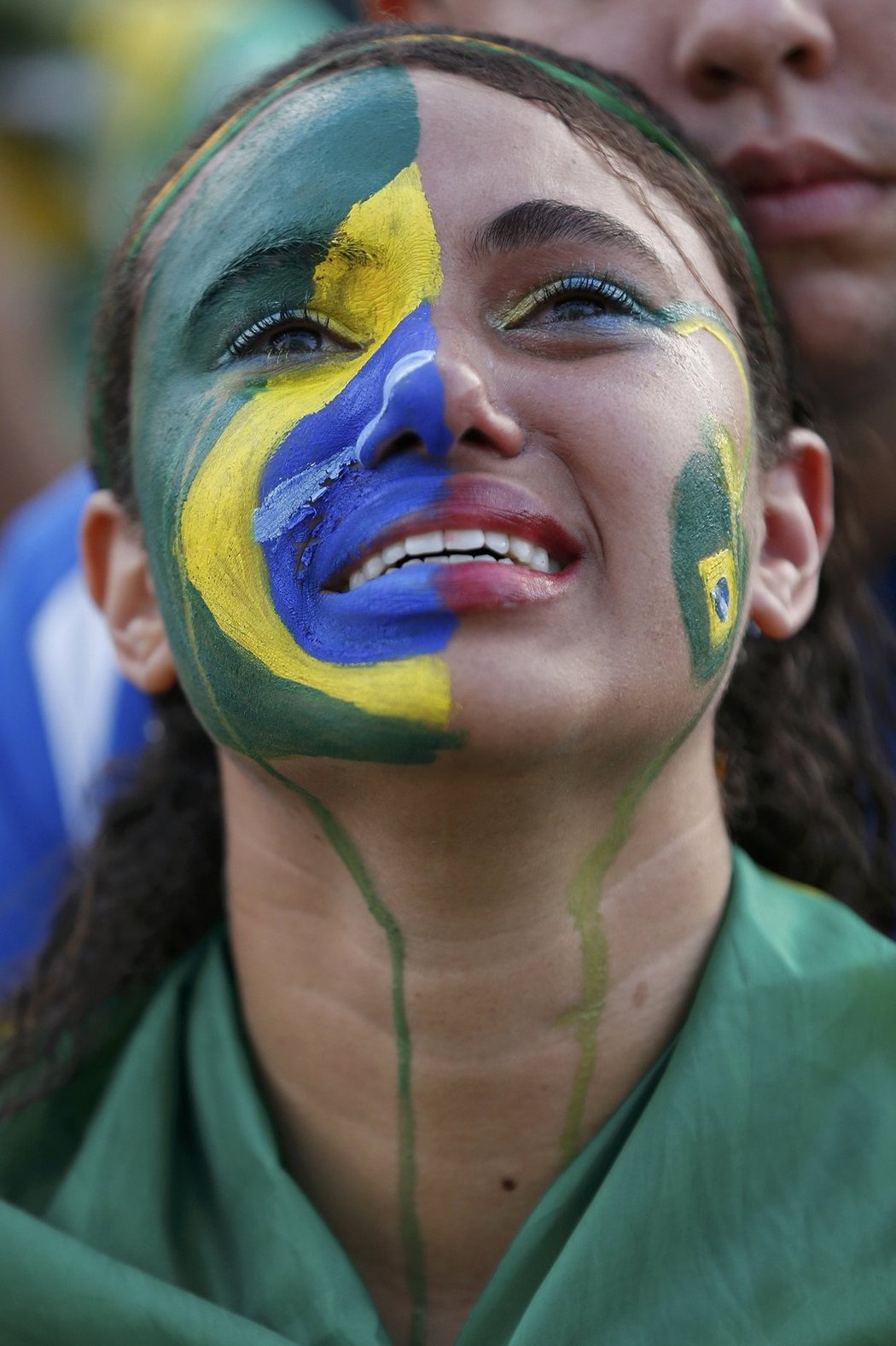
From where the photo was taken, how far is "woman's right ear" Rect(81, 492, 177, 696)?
2166mm

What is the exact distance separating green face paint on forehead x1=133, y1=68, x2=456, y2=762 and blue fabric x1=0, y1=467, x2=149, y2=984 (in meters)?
1.28

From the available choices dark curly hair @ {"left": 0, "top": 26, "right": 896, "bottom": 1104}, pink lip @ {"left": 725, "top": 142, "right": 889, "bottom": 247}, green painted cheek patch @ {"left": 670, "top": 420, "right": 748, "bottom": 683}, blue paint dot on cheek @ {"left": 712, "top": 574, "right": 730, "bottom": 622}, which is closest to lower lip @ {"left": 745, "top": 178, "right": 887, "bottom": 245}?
pink lip @ {"left": 725, "top": 142, "right": 889, "bottom": 247}

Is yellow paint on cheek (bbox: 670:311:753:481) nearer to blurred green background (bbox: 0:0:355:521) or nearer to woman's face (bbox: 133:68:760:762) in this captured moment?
woman's face (bbox: 133:68:760:762)

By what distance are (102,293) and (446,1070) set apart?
1365 millimetres

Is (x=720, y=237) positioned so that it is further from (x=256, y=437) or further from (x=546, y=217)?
(x=256, y=437)

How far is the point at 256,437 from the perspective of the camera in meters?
1.81

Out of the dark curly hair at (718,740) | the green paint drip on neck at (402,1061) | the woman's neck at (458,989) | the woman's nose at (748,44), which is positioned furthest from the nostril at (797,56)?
the green paint drip on neck at (402,1061)

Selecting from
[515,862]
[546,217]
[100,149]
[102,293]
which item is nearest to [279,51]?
[100,149]

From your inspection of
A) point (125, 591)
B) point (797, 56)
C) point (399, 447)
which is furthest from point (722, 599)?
point (797, 56)

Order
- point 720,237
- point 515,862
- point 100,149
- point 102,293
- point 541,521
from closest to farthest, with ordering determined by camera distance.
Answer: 1. point 541,521
2. point 515,862
3. point 720,237
4. point 102,293
5. point 100,149

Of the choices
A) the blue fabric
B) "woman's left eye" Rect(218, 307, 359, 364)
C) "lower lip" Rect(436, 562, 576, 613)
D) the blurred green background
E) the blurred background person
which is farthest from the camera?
the blurred green background

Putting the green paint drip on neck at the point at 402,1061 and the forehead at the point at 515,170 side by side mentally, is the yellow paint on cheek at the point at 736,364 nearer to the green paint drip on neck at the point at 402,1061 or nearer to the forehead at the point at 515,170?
the forehead at the point at 515,170

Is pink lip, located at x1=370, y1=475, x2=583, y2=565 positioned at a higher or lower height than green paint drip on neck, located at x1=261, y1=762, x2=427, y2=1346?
higher

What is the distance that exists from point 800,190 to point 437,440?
1311 millimetres
